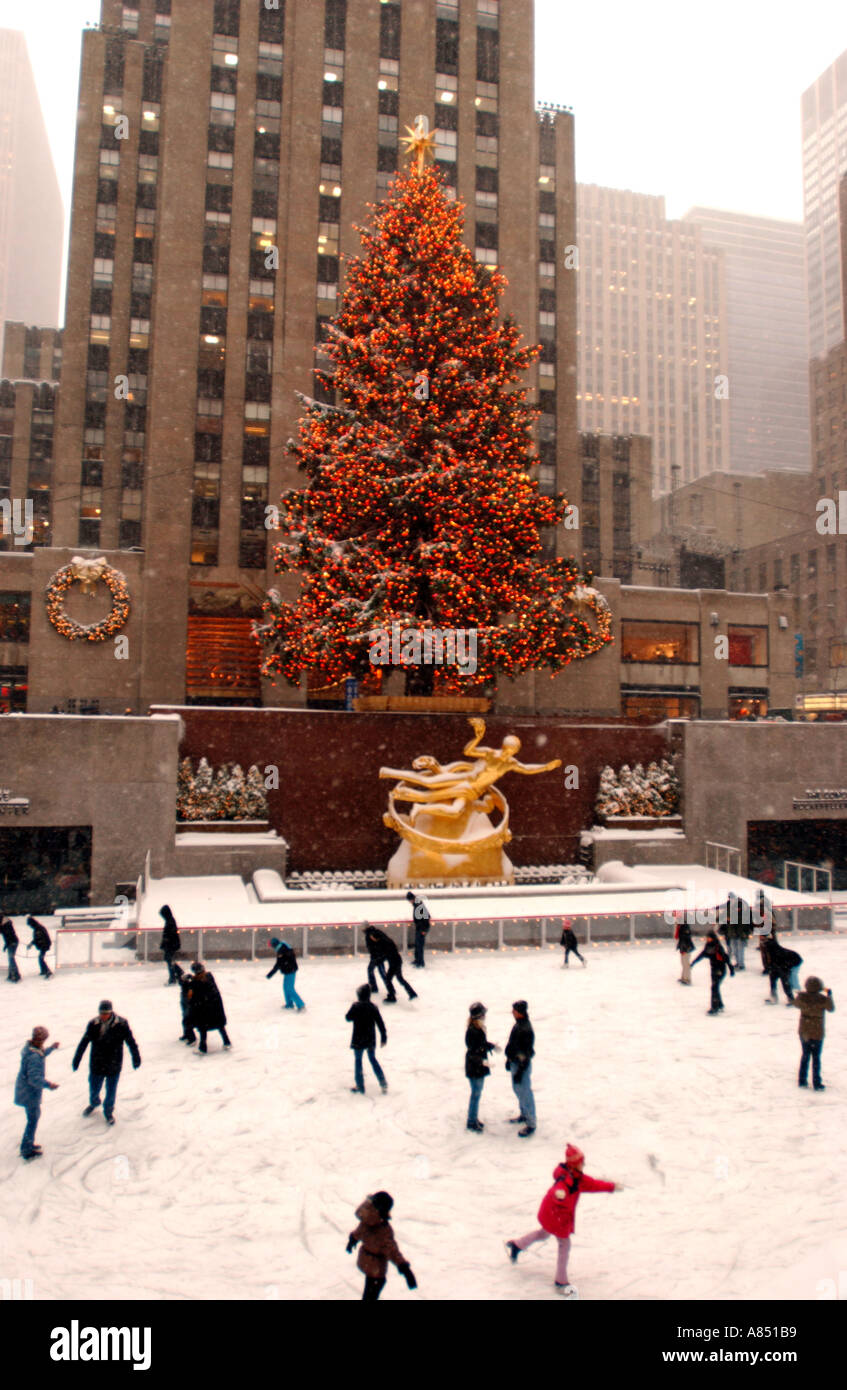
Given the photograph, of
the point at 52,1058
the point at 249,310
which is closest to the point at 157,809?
the point at 52,1058

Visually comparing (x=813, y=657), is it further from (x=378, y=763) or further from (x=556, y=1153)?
(x=556, y=1153)

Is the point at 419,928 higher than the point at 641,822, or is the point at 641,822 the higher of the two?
the point at 641,822

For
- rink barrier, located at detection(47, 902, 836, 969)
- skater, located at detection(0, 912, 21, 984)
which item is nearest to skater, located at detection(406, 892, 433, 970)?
rink barrier, located at detection(47, 902, 836, 969)

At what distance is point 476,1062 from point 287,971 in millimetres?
4392

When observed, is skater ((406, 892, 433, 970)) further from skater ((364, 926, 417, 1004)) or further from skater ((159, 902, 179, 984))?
skater ((159, 902, 179, 984))

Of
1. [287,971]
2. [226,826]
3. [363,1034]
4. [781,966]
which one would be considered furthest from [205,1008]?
[226,826]

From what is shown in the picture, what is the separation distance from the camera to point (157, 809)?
20875 mm

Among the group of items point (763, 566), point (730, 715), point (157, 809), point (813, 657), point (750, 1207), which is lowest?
point (750, 1207)

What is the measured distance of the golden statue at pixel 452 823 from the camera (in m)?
20.8

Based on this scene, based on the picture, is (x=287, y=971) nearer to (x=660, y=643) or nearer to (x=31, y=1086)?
(x=31, y=1086)

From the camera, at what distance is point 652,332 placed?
496 feet

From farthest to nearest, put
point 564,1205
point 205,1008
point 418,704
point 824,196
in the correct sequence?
point 824,196 < point 418,704 < point 205,1008 < point 564,1205

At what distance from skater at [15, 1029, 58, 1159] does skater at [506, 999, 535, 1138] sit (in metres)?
4.54
